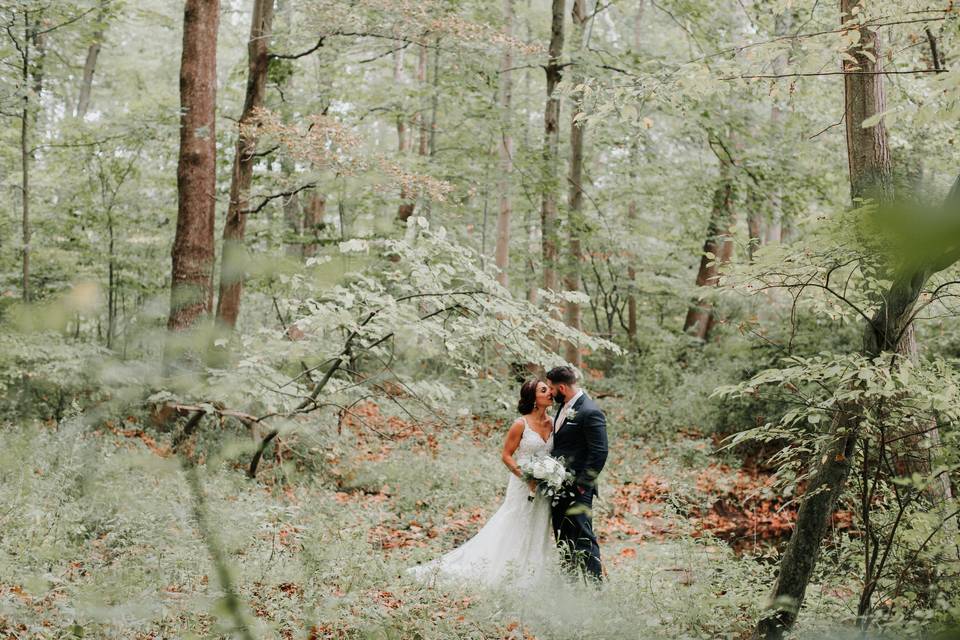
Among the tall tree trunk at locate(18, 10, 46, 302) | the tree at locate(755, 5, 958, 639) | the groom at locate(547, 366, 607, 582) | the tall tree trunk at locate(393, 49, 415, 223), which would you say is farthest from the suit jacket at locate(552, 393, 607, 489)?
the tall tree trunk at locate(393, 49, 415, 223)

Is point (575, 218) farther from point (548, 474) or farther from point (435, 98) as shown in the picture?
point (548, 474)

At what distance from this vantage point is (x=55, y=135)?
11.9m

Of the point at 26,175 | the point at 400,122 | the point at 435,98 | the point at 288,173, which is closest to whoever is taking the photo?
the point at 26,175

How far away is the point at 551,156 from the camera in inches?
521

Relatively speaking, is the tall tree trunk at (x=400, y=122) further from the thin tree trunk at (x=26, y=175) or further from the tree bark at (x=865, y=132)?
the tree bark at (x=865, y=132)

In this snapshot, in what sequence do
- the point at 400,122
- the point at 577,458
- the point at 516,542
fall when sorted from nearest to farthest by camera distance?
the point at 577,458, the point at 516,542, the point at 400,122

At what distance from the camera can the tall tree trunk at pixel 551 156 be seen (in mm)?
12480

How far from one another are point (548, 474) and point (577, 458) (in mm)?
378

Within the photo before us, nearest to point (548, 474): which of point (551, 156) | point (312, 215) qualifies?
point (551, 156)

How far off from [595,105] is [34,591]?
4.48 meters

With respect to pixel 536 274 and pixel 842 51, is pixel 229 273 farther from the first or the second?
pixel 536 274

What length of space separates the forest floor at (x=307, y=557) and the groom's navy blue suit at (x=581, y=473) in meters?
0.32

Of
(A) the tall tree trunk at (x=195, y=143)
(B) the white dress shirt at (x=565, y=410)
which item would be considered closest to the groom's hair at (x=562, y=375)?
(B) the white dress shirt at (x=565, y=410)

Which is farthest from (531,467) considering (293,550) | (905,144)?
(905,144)
